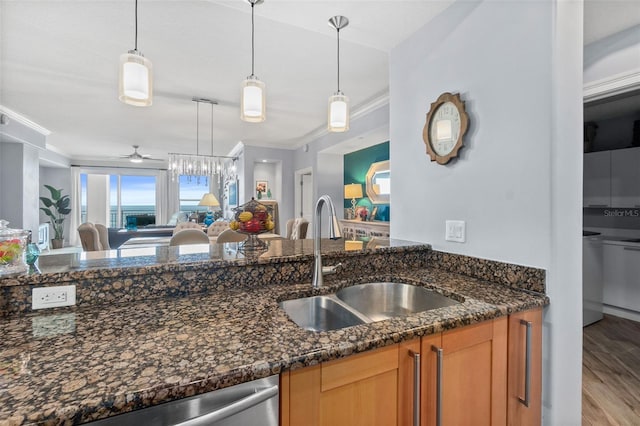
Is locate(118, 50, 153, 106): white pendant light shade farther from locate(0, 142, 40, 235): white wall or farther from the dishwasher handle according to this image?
locate(0, 142, 40, 235): white wall

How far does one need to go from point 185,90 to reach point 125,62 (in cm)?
223

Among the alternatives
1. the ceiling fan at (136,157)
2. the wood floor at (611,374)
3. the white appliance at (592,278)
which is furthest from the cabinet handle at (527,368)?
the ceiling fan at (136,157)

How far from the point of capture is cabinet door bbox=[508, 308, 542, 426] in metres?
1.16

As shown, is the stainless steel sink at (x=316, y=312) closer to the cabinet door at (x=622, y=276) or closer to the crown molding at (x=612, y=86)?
the crown molding at (x=612, y=86)

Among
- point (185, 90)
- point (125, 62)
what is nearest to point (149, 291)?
point (125, 62)

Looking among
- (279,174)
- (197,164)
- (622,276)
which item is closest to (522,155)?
(622,276)

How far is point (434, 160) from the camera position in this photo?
5.78 feet

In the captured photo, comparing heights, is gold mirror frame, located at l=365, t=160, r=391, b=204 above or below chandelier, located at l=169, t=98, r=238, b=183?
below

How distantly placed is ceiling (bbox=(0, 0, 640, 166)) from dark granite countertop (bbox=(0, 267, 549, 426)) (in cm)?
172

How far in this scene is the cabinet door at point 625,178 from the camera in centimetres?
343

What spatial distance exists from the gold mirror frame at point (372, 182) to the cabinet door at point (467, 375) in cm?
374

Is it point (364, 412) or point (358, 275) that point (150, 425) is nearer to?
point (364, 412)

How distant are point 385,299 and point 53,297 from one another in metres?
1.41

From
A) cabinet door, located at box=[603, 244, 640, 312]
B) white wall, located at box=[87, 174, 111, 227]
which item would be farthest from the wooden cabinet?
white wall, located at box=[87, 174, 111, 227]
